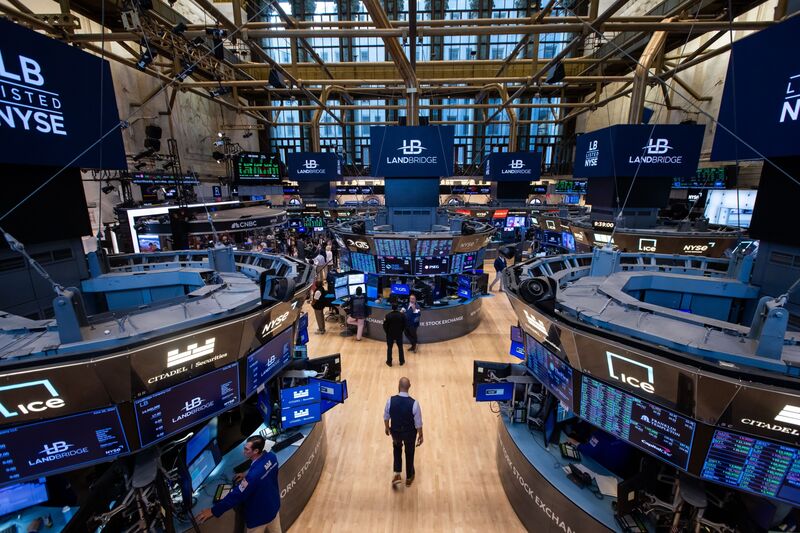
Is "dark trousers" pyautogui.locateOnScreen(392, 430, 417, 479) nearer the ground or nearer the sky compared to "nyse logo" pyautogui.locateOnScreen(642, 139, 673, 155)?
nearer the ground

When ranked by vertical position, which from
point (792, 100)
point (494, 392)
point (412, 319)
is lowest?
point (412, 319)

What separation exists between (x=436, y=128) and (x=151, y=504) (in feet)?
31.6

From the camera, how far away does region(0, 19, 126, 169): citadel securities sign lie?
126 inches

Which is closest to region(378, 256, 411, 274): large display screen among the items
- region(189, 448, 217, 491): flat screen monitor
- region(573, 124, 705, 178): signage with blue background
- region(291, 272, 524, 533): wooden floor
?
region(291, 272, 524, 533): wooden floor

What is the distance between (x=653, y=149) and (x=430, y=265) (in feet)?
21.2

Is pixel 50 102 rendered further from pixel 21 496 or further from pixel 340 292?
pixel 340 292

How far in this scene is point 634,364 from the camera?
9.78 feet

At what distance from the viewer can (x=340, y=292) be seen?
1055 centimetres

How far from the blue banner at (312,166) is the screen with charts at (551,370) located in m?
14.8

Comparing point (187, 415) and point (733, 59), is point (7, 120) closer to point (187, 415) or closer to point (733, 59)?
point (187, 415)

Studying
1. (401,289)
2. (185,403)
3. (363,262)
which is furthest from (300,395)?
(363,262)

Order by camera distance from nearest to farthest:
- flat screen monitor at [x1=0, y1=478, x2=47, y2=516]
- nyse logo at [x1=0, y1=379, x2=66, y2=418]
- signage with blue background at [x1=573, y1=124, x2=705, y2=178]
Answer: nyse logo at [x1=0, y1=379, x2=66, y2=418] < flat screen monitor at [x1=0, y1=478, x2=47, y2=516] < signage with blue background at [x1=573, y1=124, x2=705, y2=178]

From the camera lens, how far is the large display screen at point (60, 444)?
2576mm

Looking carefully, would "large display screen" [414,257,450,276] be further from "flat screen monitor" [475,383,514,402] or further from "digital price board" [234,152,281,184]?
"digital price board" [234,152,281,184]
